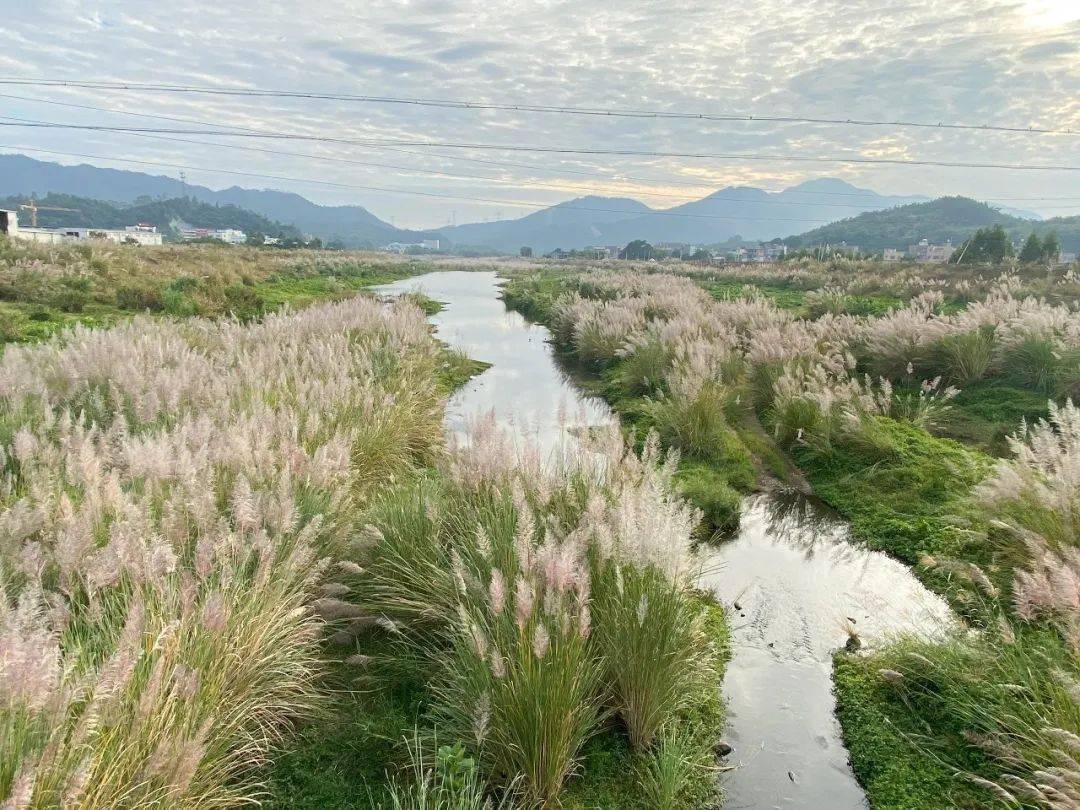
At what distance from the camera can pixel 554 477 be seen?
5.14 metres

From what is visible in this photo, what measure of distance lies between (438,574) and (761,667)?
7.63 feet

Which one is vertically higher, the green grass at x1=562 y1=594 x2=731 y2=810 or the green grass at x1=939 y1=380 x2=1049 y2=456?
the green grass at x1=939 y1=380 x2=1049 y2=456

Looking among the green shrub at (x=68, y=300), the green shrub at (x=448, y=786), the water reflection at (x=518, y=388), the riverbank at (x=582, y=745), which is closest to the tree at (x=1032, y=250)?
the water reflection at (x=518, y=388)

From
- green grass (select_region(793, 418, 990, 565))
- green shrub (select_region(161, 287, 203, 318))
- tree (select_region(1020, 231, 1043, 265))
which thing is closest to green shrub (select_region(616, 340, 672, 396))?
green grass (select_region(793, 418, 990, 565))

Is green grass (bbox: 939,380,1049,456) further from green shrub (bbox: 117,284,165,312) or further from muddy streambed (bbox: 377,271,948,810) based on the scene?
green shrub (bbox: 117,284,165,312)

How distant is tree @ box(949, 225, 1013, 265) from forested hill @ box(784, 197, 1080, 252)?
A: 256ft

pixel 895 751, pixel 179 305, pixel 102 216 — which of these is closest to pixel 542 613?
pixel 895 751

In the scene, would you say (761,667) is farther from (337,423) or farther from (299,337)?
(299,337)

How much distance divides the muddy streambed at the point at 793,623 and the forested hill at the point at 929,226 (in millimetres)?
118681

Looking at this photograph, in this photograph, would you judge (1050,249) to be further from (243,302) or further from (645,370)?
(243,302)

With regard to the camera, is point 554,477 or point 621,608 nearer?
point 621,608

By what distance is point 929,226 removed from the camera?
5325 inches

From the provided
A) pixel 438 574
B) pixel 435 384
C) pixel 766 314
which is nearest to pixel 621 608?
pixel 438 574

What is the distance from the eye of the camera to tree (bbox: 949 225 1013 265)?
35531mm
